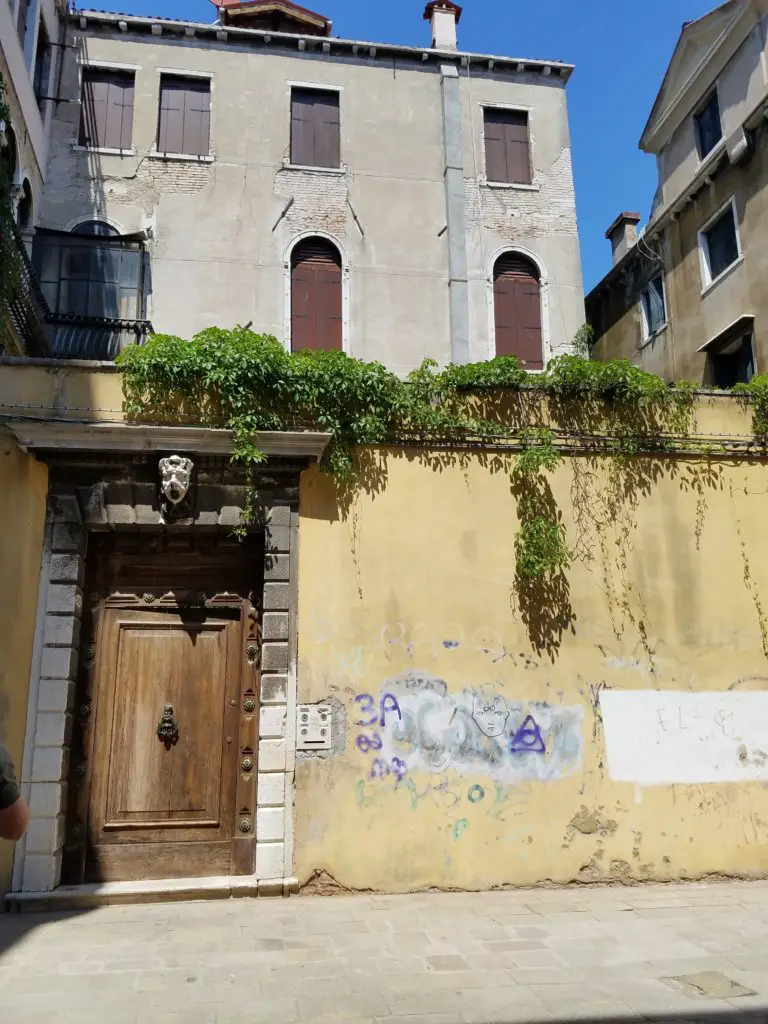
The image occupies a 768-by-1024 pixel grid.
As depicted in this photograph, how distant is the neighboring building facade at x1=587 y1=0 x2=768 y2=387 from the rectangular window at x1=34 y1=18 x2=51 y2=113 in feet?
36.2

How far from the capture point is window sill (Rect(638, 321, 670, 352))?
14.9m

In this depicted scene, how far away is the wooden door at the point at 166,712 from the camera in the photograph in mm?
6496

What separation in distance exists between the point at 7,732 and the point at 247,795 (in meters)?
1.92

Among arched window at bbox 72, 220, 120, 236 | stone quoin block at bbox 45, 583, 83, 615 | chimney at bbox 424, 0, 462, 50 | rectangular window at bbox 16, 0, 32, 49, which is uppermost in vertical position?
chimney at bbox 424, 0, 462, 50

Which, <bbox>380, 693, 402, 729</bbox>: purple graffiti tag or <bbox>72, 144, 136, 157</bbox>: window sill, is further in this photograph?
<bbox>72, 144, 136, 157</bbox>: window sill

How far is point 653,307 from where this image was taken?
1551 centimetres

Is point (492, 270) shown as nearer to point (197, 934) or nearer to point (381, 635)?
point (381, 635)

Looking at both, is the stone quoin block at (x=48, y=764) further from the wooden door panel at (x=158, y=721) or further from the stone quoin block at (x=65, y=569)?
the stone quoin block at (x=65, y=569)

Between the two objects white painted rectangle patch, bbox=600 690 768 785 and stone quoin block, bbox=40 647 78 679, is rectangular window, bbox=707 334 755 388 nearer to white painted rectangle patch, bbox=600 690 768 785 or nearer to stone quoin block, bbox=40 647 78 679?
white painted rectangle patch, bbox=600 690 768 785

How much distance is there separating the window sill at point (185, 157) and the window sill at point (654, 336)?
8.64 meters

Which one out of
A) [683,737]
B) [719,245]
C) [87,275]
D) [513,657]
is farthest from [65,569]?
[719,245]

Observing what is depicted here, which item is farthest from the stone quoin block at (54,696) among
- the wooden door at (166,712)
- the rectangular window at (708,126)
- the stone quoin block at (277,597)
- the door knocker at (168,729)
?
the rectangular window at (708,126)

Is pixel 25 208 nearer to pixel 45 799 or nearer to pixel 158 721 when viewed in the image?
pixel 158 721

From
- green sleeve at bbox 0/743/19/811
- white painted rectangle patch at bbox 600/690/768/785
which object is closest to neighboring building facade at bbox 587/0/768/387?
white painted rectangle patch at bbox 600/690/768/785
